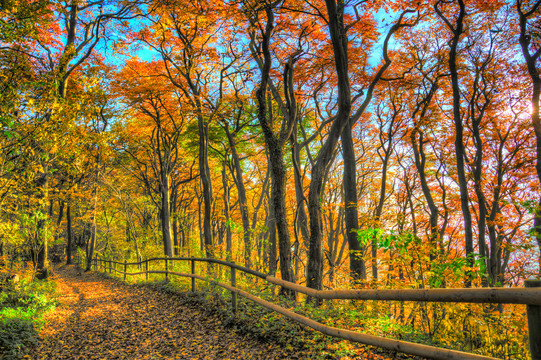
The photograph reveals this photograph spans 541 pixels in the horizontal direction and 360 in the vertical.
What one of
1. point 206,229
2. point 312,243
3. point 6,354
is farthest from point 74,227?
point 312,243

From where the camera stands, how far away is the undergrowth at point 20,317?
208 inches

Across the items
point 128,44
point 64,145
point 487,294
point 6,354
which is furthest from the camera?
point 128,44

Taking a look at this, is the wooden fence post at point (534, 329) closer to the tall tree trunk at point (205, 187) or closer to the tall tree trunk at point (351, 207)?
the tall tree trunk at point (351, 207)

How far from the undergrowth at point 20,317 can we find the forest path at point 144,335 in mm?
233

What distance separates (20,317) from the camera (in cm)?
623

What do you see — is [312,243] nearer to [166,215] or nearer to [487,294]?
[487,294]

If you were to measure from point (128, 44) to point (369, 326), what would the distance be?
12.6 meters

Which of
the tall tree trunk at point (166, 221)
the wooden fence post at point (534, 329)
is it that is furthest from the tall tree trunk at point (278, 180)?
the tall tree trunk at point (166, 221)

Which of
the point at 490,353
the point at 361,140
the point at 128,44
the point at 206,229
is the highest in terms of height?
the point at 128,44

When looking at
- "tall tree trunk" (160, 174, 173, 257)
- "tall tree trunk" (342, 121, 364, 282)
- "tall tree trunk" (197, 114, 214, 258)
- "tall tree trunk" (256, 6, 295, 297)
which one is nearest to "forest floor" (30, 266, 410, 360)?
"tall tree trunk" (256, 6, 295, 297)

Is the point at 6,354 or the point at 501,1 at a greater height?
the point at 501,1

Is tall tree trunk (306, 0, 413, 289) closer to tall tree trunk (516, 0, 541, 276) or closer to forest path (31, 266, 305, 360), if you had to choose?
forest path (31, 266, 305, 360)

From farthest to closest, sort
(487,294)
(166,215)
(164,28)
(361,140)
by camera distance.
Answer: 1. (361,140)
2. (166,215)
3. (164,28)
4. (487,294)

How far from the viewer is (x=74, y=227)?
26734mm
